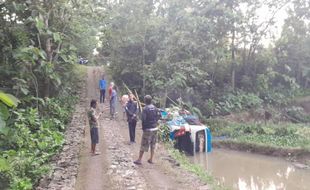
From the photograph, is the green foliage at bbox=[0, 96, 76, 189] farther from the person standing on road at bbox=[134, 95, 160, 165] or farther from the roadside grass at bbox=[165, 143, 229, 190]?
the roadside grass at bbox=[165, 143, 229, 190]

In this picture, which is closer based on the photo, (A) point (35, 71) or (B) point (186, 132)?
(A) point (35, 71)

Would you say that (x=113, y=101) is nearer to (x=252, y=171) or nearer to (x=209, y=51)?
(x=252, y=171)

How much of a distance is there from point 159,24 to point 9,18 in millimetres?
8003

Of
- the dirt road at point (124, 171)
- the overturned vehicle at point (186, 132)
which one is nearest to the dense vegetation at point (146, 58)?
the dirt road at point (124, 171)

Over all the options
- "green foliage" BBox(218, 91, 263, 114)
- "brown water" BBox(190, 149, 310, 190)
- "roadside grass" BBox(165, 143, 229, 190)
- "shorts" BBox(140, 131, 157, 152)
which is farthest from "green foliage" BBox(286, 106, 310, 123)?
"shorts" BBox(140, 131, 157, 152)

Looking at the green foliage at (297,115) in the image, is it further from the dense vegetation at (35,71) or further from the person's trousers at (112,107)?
the dense vegetation at (35,71)

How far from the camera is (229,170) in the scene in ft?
51.4

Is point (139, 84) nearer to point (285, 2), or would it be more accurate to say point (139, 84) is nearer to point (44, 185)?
point (285, 2)

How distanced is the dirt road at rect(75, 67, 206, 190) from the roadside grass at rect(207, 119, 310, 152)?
28.8 ft

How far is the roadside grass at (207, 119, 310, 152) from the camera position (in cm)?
1878

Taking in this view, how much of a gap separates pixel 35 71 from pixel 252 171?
32.8ft

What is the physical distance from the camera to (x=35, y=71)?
15391 mm

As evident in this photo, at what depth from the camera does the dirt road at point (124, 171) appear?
8.03 meters

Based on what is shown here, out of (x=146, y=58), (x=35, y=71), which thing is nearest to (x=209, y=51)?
(x=146, y=58)
